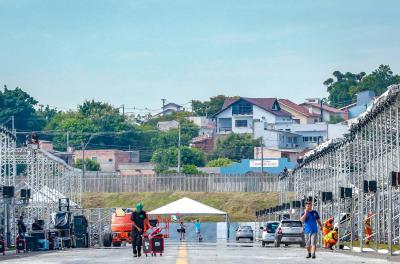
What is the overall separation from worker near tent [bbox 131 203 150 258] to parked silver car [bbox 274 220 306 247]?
22.1 metres

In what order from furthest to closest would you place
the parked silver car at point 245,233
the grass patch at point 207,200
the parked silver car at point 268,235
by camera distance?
the grass patch at point 207,200 < the parked silver car at point 245,233 < the parked silver car at point 268,235

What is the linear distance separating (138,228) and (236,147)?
142m

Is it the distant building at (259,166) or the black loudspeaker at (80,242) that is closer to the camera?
the black loudspeaker at (80,242)

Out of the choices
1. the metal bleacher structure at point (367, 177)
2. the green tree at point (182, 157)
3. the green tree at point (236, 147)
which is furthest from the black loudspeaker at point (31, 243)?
the green tree at point (236, 147)

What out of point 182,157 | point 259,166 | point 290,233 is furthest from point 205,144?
point 290,233

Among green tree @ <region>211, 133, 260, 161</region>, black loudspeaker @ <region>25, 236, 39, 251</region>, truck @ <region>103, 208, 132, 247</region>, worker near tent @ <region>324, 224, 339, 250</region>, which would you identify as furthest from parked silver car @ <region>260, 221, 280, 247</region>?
green tree @ <region>211, 133, 260, 161</region>

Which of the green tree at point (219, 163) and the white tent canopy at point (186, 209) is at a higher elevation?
the green tree at point (219, 163)

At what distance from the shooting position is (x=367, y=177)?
7206 centimetres

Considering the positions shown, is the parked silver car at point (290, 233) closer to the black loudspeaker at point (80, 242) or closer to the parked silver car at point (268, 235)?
the parked silver car at point (268, 235)

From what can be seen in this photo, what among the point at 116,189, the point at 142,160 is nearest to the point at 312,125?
the point at 142,160

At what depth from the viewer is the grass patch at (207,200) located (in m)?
133

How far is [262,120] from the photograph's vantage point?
196 m

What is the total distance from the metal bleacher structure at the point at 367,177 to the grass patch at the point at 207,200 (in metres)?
39.2

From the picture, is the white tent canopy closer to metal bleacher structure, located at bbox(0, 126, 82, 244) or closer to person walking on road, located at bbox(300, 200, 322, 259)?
metal bleacher structure, located at bbox(0, 126, 82, 244)
